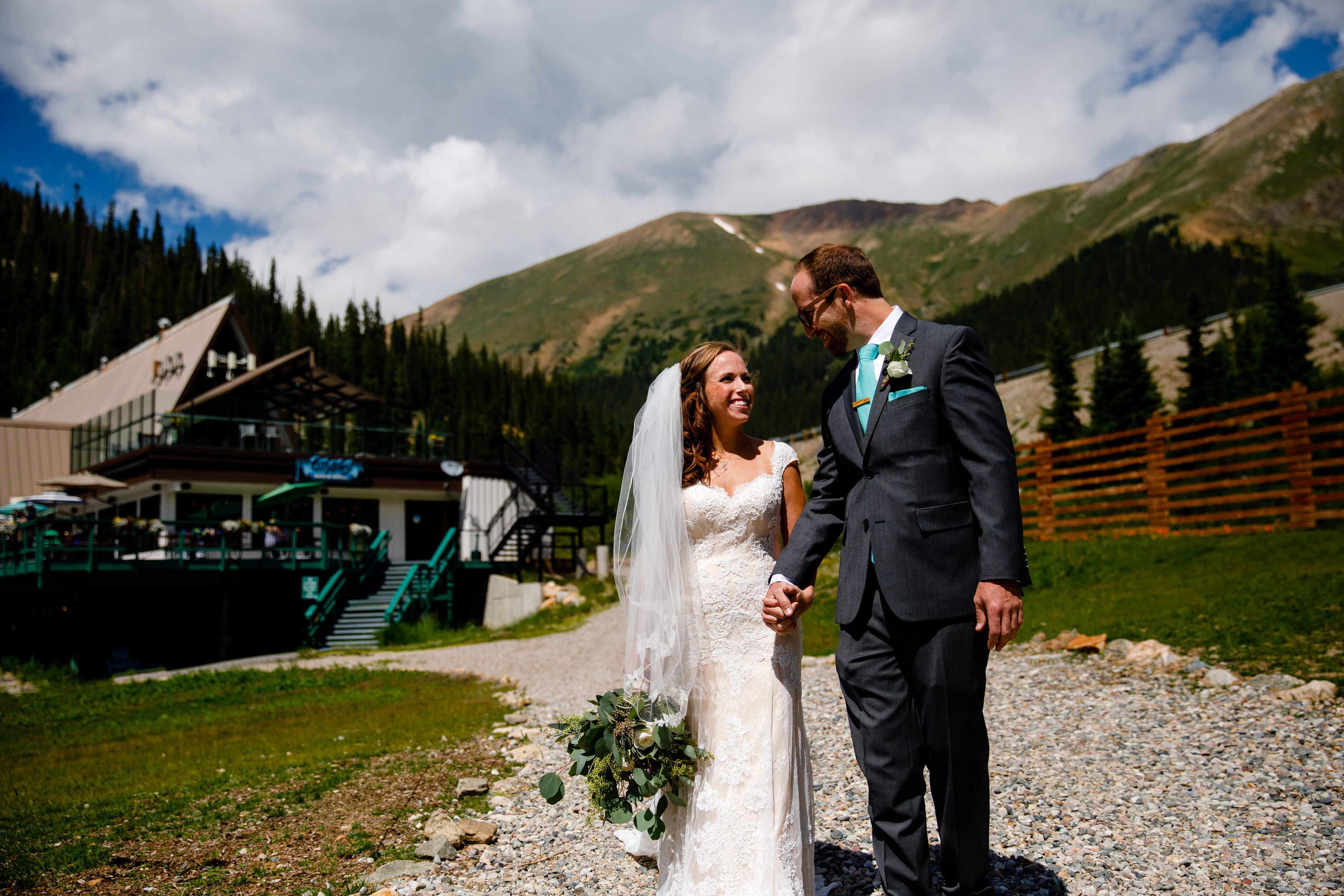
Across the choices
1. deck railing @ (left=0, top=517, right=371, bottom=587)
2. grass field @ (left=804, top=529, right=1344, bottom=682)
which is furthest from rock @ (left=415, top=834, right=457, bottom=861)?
deck railing @ (left=0, top=517, right=371, bottom=587)

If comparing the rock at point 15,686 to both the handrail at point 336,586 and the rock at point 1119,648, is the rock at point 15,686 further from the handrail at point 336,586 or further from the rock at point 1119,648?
the rock at point 1119,648

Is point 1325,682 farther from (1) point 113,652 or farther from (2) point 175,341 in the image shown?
(2) point 175,341

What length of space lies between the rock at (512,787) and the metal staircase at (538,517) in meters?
16.9

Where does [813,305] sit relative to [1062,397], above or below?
below

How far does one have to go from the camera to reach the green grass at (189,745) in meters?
5.04

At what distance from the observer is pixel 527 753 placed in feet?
20.5

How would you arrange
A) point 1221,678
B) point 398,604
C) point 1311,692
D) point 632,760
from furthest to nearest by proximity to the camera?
point 398,604
point 1221,678
point 1311,692
point 632,760

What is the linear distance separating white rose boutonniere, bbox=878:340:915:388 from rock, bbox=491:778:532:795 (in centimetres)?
398

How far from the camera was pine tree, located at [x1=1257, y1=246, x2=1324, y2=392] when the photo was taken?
3622 centimetres

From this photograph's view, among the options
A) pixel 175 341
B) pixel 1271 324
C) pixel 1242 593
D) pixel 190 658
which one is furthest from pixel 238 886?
pixel 1271 324

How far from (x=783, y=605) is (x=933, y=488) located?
0.72 m

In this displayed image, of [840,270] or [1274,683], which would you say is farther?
→ [1274,683]

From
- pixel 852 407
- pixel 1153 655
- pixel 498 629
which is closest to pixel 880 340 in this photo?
pixel 852 407

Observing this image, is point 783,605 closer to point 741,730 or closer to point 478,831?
point 741,730
